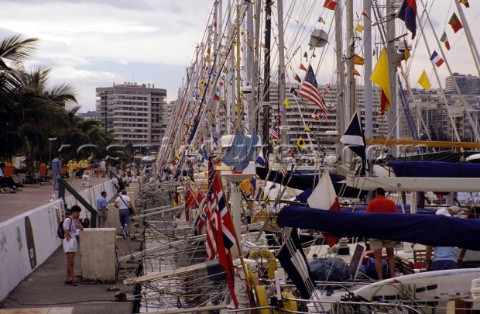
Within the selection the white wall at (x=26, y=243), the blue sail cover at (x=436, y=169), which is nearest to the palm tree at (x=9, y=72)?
the white wall at (x=26, y=243)

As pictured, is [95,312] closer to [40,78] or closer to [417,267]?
[417,267]

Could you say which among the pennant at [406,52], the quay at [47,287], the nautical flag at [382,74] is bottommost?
the quay at [47,287]

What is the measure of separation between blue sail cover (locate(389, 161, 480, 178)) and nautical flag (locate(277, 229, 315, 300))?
11.6ft

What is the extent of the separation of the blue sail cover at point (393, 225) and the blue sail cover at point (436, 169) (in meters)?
3.57

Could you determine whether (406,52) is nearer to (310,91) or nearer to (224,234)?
(224,234)

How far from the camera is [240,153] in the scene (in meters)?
14.8

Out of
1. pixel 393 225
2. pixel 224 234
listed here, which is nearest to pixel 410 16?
pixel 393 225

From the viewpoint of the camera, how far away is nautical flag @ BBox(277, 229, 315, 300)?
39.8 feet

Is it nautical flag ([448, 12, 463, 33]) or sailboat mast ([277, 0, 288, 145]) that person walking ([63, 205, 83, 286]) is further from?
nautical flag ([448, 12, 463, 33])

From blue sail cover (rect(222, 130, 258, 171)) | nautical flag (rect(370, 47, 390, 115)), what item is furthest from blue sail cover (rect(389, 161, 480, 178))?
blue sail cover (rect(222, 130, 258, 171))

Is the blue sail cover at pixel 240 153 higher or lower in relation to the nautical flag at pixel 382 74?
lower

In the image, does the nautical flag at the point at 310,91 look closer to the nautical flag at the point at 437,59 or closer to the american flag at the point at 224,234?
the nautical flag at the point at 437,59

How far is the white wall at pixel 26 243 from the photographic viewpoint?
16719 mm

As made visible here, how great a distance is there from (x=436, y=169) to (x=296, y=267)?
4.82 metres
